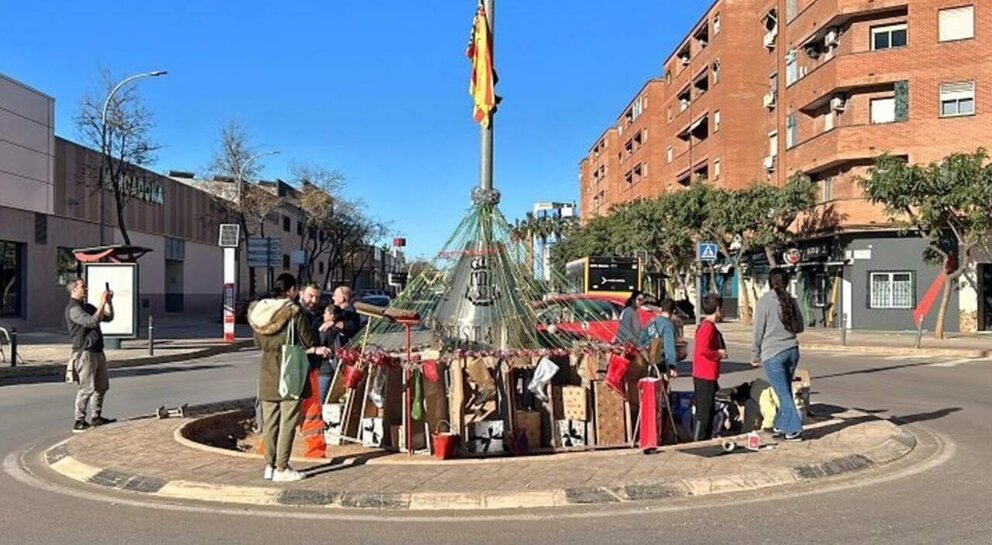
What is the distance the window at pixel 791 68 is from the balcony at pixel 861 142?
5111 mm

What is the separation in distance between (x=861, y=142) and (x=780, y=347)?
2894 centimetres

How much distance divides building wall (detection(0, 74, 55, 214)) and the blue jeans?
28.0m

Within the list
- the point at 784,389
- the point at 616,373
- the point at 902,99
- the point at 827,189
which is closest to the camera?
the point at 616,373

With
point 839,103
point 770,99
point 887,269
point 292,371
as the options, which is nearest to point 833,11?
point 839,103

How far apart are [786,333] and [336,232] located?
57192 millimetres

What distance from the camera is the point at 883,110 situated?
34.8 meters

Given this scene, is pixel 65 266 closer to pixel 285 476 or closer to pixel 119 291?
pixel 119 291

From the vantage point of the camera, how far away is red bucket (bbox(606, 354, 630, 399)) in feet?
27.8

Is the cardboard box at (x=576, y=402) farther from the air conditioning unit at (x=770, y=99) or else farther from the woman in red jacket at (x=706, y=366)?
the air conditioning unit at (x=770, y=99)

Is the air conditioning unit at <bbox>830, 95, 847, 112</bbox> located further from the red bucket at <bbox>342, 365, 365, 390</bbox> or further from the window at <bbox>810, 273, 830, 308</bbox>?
the red bucket at <bbox>342, 365, 365, 390</bbox>

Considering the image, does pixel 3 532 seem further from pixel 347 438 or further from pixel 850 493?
pixel 850 493

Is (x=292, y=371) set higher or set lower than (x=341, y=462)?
higher

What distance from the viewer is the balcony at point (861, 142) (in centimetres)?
3403

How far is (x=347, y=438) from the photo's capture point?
8961mm
